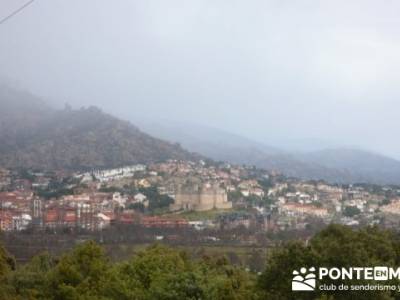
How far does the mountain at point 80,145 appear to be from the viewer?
176 ft

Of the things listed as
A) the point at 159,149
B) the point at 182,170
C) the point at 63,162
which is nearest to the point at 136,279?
the point at 182,170

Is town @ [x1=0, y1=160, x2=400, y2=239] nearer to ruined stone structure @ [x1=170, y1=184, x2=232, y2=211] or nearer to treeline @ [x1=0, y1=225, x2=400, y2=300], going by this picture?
ruined stone structure @ [x1=170, y1=184, x2=232, y2=211]

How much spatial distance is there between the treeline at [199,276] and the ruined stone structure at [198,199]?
2318 centimetres

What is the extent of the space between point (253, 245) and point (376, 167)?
66.2m

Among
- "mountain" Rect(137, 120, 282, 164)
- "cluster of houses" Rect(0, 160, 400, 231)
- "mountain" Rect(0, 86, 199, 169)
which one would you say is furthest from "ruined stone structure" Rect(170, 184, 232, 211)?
"mountain" Rect(137, 120, 282, 164)

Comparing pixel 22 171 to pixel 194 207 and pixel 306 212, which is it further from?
pixel 306 212

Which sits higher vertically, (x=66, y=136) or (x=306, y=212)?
(x=66, y=136)

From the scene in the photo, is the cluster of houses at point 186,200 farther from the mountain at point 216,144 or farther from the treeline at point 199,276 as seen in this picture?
the mountain at point 216,144

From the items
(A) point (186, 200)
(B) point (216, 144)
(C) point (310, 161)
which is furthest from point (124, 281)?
(B) point (216, 144)

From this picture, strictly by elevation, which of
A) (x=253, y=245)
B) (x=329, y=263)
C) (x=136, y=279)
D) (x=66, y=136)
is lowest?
(x=253, y=245)

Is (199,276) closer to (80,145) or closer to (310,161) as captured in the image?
(80,145)

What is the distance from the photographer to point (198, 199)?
115ft

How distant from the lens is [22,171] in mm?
47969

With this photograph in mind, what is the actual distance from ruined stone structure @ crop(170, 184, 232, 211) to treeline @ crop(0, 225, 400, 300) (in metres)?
23.2
